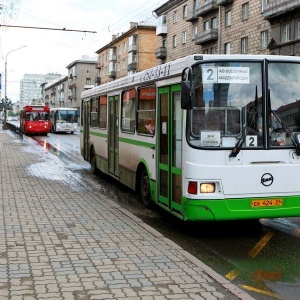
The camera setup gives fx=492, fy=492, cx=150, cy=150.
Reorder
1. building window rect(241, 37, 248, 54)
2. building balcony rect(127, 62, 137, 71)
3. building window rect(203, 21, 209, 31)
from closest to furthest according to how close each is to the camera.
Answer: building window rect(241, 37, 248, 54) → building window rect(203, 21, 209, 31) → building balcony rect(127, 62, 137, 71)

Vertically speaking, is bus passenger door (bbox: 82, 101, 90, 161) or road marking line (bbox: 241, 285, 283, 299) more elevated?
bus passenger door (bbox: 82, 101, 90, 161)

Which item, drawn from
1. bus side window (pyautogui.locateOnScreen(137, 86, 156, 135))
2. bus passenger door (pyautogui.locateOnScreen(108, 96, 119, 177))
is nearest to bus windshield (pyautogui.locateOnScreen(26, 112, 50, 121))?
bus passenger door (pyautogui.locateOnScreen(108, 96, 119, 177))

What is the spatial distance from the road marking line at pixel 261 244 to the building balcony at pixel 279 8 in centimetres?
2732

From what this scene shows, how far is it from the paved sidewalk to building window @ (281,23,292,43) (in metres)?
27.9

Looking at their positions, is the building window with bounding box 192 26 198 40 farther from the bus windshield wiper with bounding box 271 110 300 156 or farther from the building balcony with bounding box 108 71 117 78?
the bus windshield wiper with bounding box 271 110 300 156

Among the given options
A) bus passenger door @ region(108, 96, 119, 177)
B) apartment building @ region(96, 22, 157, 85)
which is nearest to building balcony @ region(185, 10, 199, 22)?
apartment building @ region(96, 22, 157, 85)

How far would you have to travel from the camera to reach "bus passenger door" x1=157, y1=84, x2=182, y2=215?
7.55 meters

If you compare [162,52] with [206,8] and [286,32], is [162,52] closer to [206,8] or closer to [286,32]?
[206,8]

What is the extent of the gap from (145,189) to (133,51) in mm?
66397

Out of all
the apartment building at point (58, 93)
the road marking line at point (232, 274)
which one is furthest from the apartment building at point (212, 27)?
the apartment building at point (58, 93)

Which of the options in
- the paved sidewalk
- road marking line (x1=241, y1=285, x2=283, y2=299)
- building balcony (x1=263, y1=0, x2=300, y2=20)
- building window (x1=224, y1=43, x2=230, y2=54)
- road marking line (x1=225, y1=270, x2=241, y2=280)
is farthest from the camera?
building window (x1=224, y1=43, x2=230, y2=54)

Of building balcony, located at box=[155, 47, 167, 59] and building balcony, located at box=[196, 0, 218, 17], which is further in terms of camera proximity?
building balcony, located at box=[155, 47, 167, 59]

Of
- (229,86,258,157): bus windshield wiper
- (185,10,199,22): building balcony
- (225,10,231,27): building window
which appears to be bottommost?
(229,86,258,157): bus windshield wiper

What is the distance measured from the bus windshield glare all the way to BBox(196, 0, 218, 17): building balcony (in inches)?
1536
